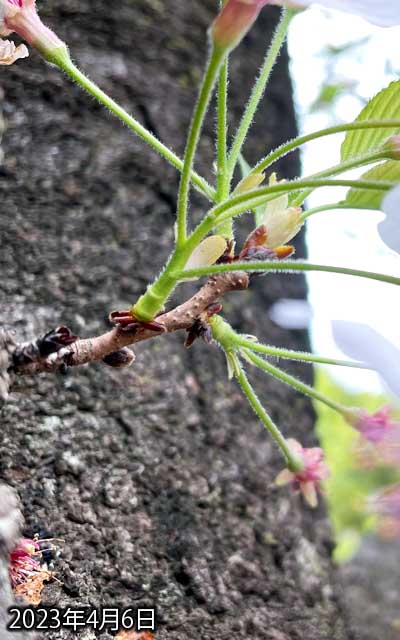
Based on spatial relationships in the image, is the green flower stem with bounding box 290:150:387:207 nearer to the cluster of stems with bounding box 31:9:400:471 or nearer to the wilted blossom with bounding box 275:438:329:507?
the cluster of stems with bounding box 31:9:400:471

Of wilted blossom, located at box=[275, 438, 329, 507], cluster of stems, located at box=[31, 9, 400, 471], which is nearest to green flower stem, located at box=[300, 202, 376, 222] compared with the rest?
cluster of stems, located at box=[31, 9, 400, 471]

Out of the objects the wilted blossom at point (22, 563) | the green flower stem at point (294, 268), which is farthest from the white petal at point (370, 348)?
the wilted blossom at point (22, 563)

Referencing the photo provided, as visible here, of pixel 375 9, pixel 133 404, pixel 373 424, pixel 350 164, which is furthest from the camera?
pixel 133 404

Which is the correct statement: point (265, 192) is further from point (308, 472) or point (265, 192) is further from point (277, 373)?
point (308, 472)

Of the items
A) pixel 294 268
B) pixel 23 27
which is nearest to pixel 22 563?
pixel 294 268

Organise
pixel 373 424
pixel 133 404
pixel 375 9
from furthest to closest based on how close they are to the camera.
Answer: pixel 133 404 → pixel 373 424 → pixel 375 9
